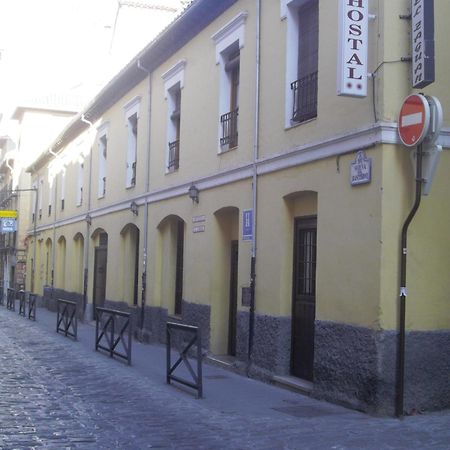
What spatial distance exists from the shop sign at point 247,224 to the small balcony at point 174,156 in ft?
12.9

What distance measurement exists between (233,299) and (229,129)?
3200 mm

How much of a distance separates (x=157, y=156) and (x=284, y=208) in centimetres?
644

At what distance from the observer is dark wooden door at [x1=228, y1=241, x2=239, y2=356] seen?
1242cm

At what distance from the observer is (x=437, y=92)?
26.8 ft

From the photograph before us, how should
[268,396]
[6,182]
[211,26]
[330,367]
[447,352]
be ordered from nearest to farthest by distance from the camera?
[447,352]
[330,367]
[268,396]
[211,26]
[6,182]

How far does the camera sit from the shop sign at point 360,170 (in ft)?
26.3

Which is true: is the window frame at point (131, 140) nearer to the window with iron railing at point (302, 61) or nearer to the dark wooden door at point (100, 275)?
the dark wooden door at point (100, 275)

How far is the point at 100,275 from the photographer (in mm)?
21766

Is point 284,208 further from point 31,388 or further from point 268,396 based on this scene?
point 31,388

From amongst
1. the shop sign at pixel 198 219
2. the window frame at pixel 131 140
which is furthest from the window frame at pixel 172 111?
the window frame at pixel 131 140

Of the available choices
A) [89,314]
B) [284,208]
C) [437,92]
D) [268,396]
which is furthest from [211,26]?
[89,314]

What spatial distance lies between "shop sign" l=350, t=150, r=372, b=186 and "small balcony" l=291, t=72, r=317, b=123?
5.18ft

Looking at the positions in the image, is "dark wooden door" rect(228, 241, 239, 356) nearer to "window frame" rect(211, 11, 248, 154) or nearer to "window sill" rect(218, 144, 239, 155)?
"window sill" rect(218, 144, 239, 155)

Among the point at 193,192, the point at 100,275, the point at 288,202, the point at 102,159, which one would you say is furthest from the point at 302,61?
the point at 100,275
